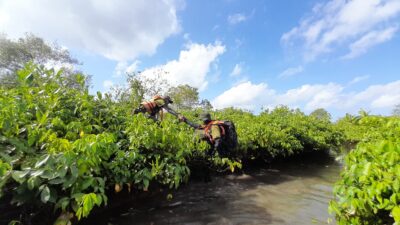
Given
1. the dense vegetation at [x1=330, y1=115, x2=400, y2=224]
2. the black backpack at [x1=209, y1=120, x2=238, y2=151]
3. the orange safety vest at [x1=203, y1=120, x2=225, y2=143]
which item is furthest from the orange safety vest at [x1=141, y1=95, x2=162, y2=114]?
the dense vegetation at [x1=330, y1=115, x2=400, y2=224]

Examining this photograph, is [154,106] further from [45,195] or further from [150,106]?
[45,195]

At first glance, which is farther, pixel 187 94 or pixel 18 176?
pixel 187 94

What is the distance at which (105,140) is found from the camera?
2656 mm

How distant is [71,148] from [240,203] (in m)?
3.96

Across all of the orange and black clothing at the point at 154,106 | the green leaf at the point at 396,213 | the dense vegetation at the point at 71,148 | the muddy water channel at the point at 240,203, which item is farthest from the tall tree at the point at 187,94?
the green leaf at the point at 396,213

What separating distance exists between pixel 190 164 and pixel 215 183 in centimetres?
131

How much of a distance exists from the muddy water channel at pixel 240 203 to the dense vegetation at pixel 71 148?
65 centimetres

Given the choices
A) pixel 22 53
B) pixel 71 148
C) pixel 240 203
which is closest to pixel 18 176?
pixel 71 148

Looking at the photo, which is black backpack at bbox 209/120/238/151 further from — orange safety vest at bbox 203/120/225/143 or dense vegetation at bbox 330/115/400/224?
dense vegetation at bbox 330/115/400/224

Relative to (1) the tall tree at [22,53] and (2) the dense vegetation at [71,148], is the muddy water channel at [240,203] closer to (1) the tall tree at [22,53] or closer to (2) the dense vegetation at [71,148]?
(2) the dense vegetation at [71,148]

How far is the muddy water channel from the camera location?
4.61m

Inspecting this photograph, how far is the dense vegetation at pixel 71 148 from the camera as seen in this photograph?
243cm

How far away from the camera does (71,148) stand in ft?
8.32

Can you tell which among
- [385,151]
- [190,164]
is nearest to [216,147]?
[190,164]
